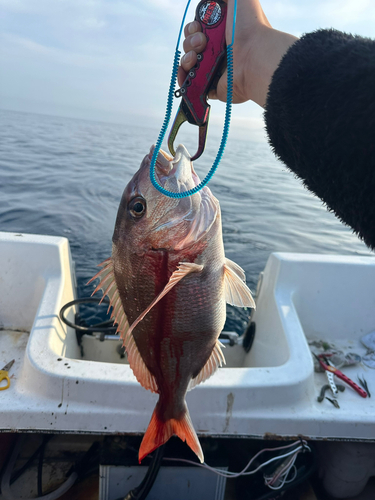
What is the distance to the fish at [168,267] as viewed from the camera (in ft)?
4.31

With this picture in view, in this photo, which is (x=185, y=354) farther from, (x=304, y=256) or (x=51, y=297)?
(x=304, y=256)

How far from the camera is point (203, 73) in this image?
1.35 m

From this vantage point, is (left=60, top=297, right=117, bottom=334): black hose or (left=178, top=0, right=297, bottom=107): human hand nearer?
(left=178, top=0, right=297, bottom=107): human hand

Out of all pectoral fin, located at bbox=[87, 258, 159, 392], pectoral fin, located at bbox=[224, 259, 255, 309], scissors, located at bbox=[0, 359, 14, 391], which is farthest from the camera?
scissors, located at bbox=[0, 359, 14, 391]

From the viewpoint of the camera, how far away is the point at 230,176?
14.3 metres

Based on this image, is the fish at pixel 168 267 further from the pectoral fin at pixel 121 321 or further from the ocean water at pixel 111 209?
the ocean water at pixel 111 209

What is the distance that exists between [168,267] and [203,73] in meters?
0.78

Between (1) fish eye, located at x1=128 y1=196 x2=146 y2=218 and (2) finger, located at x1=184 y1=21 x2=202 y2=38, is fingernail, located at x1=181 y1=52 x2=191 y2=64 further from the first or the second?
(1) fish eye, located at x1=128 y1=196 x2=146 y2=218

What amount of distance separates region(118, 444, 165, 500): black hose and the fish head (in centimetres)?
145

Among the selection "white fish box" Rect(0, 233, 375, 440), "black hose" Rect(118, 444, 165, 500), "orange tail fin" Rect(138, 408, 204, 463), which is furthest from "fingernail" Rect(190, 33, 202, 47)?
"black hose" Rect(118, 444, 165, 500)

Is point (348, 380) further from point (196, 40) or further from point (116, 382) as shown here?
point (196, 40)

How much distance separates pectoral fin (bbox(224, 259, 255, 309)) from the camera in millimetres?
1528

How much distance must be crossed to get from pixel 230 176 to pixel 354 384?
491 inches

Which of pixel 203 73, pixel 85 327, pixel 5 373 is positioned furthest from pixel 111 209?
pixel 203 73
